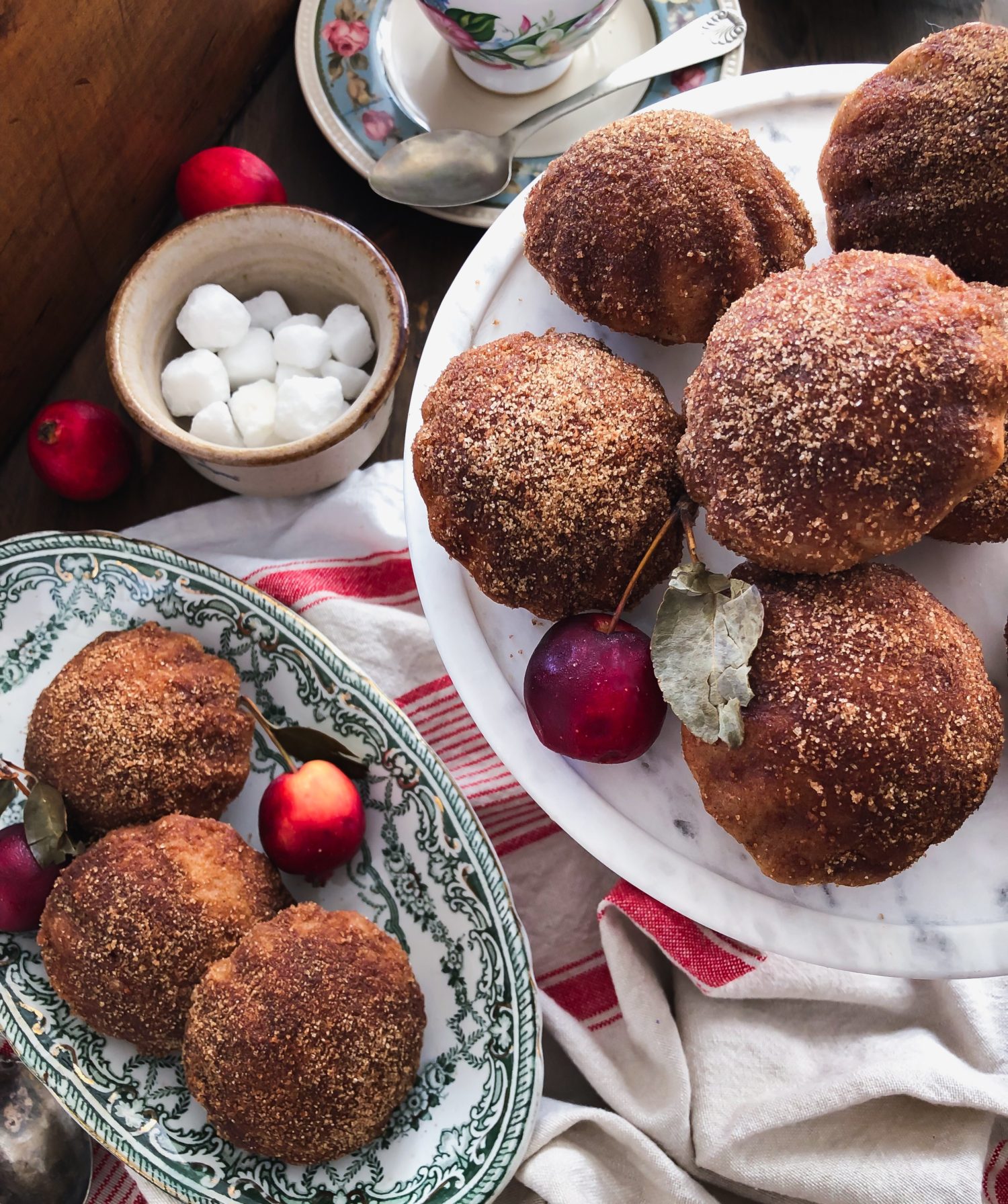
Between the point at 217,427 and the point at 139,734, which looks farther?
the point at 217,427

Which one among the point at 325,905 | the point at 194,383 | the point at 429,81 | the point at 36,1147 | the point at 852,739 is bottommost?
the point at 36,1147

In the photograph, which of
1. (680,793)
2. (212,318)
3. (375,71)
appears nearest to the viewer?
(680,793)

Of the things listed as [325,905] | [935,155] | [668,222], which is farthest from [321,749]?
[935,155]

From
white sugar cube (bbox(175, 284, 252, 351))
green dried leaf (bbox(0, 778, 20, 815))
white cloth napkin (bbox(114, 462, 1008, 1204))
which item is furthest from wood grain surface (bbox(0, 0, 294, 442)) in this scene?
green dried leaf (bbox(0, 778, 20, 815))

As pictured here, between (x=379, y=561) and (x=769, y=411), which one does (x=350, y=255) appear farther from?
(x=769, y=411)

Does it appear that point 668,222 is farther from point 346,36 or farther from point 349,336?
point 346,36

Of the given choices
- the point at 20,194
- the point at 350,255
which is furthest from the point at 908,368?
the point at 20,194

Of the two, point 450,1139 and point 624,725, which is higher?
point 624,725
